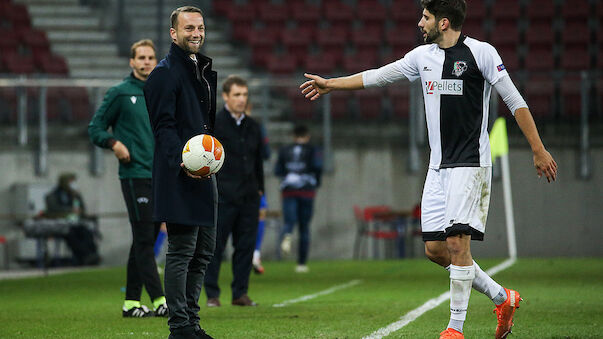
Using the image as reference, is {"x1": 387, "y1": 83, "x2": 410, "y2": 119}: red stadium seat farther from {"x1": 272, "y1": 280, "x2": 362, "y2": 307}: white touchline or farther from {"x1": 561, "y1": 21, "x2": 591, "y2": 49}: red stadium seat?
{"x1": 272, "y1": 280, "x2": 362, "y2": 307}: white touchline

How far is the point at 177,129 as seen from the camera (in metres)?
5.84

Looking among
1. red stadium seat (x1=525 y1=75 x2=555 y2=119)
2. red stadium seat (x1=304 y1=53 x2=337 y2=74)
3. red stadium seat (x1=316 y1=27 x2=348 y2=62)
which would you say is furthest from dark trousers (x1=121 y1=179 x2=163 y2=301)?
red stadium seat (x1=316 y1=27 x2=348 y2=62)

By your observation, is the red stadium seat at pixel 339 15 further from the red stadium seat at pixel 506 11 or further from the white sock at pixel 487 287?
the white sock at pixel 487 287

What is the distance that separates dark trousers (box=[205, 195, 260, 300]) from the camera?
353 inches

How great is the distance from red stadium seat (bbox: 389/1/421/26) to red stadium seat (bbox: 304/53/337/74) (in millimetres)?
1920

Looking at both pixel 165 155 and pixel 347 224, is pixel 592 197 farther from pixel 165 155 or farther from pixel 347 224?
pixel 165 155

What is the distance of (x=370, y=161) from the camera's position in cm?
1888

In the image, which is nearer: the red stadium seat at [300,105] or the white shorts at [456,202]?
the white shorts at [456,202]

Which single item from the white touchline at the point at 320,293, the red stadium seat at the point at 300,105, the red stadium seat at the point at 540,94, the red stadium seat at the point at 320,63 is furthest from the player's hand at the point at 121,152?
the red stadium seat at the point at 320,63

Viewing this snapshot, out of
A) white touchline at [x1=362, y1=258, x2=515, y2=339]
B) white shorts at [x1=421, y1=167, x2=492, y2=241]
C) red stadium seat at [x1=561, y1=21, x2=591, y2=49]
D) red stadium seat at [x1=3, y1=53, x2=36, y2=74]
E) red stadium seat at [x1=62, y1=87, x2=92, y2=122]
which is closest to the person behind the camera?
white shorts at [x1=421, y1=167, x2=492, y2=241]

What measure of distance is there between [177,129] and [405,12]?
16474 millimetres

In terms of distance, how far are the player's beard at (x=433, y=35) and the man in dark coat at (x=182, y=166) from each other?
1316 millimetres

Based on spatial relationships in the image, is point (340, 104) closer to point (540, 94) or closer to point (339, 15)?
point (540, 94)

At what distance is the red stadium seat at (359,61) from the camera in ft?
66.6
